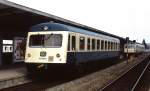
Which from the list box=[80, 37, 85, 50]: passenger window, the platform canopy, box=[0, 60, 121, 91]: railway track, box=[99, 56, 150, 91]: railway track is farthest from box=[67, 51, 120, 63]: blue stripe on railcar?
the platform canopy

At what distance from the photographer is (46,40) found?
17438 mm

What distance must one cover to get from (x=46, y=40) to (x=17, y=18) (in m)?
4.28

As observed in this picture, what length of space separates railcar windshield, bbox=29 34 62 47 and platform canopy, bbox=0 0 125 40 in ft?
4.38

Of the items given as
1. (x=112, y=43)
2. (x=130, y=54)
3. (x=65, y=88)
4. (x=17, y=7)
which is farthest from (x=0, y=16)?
(x=130, y=54)

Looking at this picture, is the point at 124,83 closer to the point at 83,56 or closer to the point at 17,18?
the point at 83,56

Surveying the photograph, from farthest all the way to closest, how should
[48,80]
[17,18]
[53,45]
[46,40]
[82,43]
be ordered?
[17,18] → [82,43] → [48,80] → [46,40] → [53,45]

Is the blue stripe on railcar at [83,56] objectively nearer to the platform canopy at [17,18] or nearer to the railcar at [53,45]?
the railcar at [53,45]

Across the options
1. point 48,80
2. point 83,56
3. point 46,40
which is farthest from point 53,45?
point 83,56

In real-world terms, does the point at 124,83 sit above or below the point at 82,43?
below

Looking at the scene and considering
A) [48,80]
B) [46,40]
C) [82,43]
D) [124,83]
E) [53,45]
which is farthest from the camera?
[82,43]

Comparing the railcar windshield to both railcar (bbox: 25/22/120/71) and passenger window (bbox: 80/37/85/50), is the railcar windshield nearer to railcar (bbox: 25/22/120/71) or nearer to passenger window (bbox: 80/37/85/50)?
railcar (bbox: 25/22/120/71)

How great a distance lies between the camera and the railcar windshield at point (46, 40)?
17.2 m

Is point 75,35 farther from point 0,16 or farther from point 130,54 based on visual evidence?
point 130,54

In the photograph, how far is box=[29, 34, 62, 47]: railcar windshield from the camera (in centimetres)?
1719
